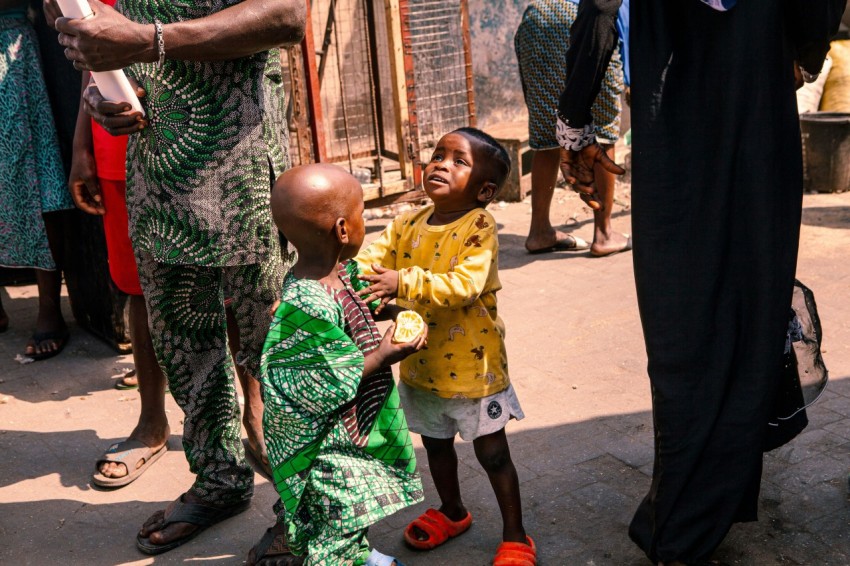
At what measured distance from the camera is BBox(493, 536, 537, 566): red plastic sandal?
9.18ft

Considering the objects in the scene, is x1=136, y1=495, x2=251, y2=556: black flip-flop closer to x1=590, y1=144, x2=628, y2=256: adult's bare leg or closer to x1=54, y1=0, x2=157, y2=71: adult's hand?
x1=54, y1=0, x2=157, y2=71: adult's hand

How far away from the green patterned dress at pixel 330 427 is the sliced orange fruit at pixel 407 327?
102 millimetres

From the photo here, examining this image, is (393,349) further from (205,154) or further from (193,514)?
(193,514)

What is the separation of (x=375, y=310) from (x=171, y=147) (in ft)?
2.71

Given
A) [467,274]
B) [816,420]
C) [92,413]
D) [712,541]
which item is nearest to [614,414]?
[816,420]

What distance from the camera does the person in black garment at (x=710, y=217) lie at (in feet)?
8.13

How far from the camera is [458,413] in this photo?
2826 mm

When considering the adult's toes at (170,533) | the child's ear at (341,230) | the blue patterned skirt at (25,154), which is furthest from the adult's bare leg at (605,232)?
the child's ear at (341,230)

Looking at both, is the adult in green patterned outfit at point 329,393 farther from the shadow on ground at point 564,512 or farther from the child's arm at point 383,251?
the shadow on ground at point 564,512

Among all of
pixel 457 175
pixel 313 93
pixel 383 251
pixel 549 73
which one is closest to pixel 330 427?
pixel 383 251

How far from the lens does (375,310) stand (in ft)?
8.70

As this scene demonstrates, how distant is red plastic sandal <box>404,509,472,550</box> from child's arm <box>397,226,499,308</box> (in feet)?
2.40

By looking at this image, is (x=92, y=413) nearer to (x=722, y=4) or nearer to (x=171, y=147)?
(x=171, y=147)

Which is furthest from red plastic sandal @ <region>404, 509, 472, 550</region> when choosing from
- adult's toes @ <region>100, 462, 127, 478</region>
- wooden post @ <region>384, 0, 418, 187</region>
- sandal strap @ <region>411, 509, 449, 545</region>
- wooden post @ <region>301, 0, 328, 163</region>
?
wooden post @ <region>384, 0, 418, 187</region>
